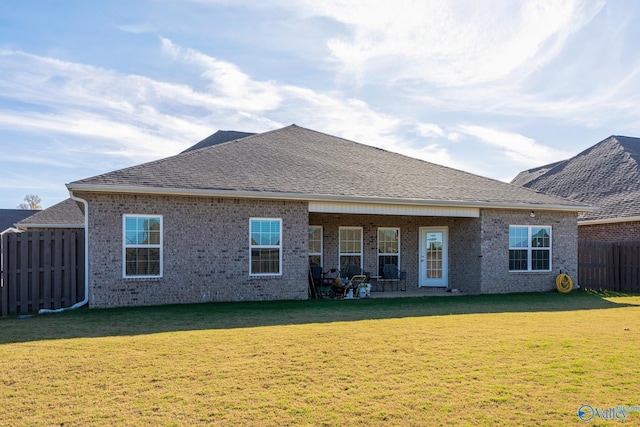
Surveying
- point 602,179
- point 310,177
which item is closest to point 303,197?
point 310,177

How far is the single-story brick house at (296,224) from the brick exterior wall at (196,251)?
1.0 inches

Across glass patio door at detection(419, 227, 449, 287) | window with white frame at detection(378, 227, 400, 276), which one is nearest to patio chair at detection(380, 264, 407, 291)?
window with white frame at detection(378, 227, 400, 276)

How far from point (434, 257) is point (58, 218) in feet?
59.5

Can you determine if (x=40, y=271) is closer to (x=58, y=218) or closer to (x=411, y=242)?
(x=411, y=242)

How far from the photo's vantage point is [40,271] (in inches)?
445

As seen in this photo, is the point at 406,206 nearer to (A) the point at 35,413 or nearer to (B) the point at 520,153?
(A) the point at 35,413

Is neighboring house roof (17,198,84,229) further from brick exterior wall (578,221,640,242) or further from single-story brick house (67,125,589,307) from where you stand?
brick exterior wall (578,221,640,242)

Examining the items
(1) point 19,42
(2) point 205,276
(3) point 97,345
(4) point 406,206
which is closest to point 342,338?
(3) point 97,345

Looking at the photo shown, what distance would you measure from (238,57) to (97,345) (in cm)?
954

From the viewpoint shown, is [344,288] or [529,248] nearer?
[344,288]

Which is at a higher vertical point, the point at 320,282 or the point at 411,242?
the point at 411,242

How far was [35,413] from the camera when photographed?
14.6 feet

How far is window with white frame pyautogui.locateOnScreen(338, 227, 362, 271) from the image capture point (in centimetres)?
1678

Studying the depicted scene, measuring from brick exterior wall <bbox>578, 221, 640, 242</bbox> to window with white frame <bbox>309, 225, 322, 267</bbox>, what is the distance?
12230mm
